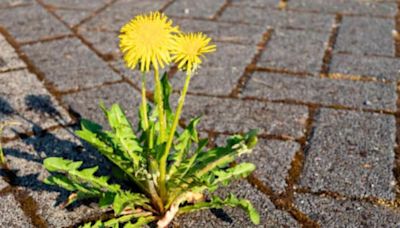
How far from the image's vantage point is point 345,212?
2018 millimetres

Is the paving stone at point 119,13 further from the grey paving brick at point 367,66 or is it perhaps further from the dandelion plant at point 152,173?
the dandelion plant at point 152,173

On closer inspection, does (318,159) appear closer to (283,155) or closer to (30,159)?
(283,155)

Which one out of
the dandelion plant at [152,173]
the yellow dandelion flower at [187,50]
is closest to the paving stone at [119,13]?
the dandelion plant at [152,173]

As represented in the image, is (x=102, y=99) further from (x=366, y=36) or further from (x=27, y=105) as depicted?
(x=366, y=36)

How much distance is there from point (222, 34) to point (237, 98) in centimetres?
110

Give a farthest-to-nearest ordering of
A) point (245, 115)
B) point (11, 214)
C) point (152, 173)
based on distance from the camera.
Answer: point (245, 115), point (11, 214), point (152, 173)

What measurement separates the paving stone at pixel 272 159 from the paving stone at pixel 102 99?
21.2 inches

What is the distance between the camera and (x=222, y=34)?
392 centimetres

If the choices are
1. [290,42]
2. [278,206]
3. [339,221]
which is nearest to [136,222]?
[278,206]

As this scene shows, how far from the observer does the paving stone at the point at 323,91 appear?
291cm

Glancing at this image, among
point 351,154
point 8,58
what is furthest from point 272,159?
point 8,58

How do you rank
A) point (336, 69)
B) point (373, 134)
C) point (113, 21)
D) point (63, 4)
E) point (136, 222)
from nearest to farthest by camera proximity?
point (136, 222)
point (373, 134)
point (336, 69)
point (113, 21)
point (63, 4)

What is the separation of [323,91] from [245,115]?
55cm

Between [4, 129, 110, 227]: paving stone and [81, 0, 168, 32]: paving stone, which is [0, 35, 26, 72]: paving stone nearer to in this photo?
[81, 0, 168, 32]: paving stone
